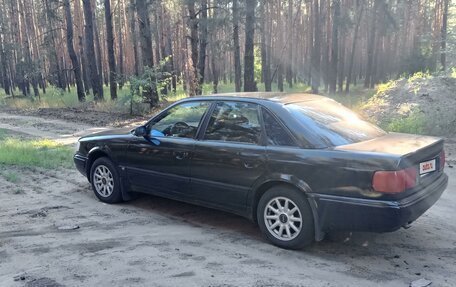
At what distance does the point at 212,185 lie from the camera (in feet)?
16.2

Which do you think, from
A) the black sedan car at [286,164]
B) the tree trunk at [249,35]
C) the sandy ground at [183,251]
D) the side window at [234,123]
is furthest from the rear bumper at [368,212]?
the tree trunk at [249,35]

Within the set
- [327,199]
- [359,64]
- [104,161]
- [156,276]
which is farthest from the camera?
[359,64]

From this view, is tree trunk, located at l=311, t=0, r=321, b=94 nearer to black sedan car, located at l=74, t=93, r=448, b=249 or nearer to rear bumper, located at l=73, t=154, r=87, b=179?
rear bumper, located at l=73, t=154, r=87, b=179

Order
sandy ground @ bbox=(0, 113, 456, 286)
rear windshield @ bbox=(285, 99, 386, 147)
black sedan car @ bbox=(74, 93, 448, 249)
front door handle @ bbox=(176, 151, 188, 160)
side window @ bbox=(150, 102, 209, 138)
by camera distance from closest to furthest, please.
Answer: sandy ground @ bbox=(0, 113, 456, 286) → black sedan car @ bbox=(74, 93, 448, 249) → rear windshield @ bbox=(285, 99, 386, 147) → front door handle @ bbox=(176, 151, 188, 160) → side window @ bbox=(150, 102, 209, 138)

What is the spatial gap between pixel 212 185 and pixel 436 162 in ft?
8.30

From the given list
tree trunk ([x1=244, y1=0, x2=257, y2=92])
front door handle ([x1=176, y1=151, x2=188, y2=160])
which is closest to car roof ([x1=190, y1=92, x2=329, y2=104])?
front door handle ([x1=176, y1=151, x2=188, y2=160])

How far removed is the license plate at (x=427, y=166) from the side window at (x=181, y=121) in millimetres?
2551

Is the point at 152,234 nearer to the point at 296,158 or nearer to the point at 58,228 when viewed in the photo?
the point at 58,228

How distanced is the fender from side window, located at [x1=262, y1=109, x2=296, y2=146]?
0.35 meters

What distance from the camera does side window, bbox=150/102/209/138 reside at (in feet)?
17.3

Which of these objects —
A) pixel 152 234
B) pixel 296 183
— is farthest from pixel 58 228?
pixel 296 183

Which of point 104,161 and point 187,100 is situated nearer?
point 187,100

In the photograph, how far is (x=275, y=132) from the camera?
454cm

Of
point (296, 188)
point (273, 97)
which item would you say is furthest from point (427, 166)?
point (273, 97)
